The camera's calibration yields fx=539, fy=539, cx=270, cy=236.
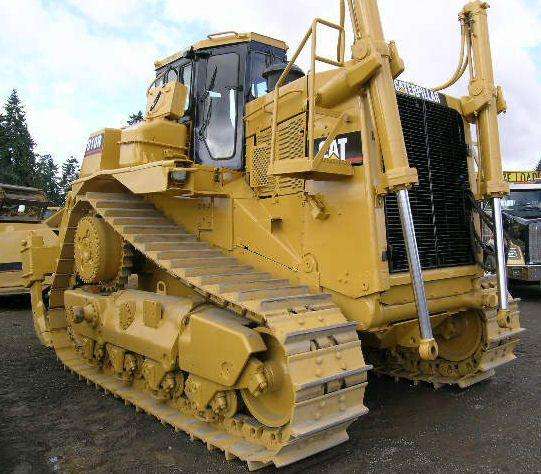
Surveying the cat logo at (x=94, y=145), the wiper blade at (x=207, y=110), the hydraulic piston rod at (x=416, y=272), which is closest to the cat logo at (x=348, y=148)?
the hydraulic piston rod at (x=416, y=272)

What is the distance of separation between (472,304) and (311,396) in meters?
2.13

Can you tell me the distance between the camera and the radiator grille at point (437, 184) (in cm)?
463

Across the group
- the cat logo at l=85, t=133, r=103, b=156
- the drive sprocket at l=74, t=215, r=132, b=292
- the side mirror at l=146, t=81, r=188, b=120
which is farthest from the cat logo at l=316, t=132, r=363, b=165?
the cat logo at l=85, t=133, r=103, b=156

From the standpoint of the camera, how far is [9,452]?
4.27 m

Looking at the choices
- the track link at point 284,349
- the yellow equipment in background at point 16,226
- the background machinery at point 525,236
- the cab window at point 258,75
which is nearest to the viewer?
the track link at point 284,349

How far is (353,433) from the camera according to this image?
175 inches

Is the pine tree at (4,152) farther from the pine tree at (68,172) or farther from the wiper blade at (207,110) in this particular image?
the wiper blade at (207,110)

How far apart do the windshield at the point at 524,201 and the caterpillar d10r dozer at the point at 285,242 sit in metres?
8.12

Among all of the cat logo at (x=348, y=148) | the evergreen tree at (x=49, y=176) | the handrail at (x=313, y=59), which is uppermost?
the evergreen tree at (x=49, y=176)

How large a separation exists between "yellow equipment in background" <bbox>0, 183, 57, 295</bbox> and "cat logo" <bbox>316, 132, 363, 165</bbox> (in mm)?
4924

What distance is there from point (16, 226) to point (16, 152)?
1244 inches

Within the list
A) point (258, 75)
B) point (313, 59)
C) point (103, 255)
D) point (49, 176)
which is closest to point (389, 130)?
point (313, 59)

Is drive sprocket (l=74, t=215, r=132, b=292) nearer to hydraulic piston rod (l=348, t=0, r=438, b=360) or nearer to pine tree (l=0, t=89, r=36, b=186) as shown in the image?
hydraulic piston rod (l=348, t=0, r=438, b=360)

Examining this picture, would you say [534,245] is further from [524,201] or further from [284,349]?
[284,349]
